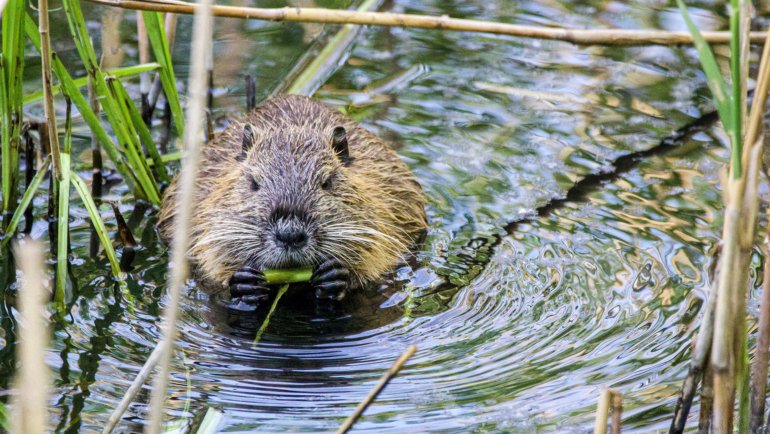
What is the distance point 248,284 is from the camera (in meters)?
4.05

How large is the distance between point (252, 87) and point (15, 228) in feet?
5.47

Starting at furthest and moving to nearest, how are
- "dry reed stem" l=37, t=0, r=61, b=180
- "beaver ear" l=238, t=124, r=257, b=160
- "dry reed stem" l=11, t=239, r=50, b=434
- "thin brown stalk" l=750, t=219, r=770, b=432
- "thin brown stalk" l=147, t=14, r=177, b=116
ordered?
"thin brown stalk" l=147, t=14, r=177, b=116 → "beaver ear" l=238, t=124, r=257, b=160 → "dry reed stem" l=37, t=0, r=61, b=180 → "thin brown stalk" l=750, t=219, r=770, b=432 → "dry reed stem" l=11, t=239, r=50, b=434

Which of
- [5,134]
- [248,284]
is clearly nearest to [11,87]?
[5,134]

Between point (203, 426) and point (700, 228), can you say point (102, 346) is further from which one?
point (700, 228)

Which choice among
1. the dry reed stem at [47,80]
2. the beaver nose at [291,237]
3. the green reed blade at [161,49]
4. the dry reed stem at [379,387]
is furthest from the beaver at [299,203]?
the dry reed stem at [379,387]

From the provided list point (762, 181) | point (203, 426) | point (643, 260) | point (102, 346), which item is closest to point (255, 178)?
point (102, 346)

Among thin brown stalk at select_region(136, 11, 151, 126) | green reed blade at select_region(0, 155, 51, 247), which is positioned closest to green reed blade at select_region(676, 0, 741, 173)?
green reed blade at select_region(0, 155, 51, 247)

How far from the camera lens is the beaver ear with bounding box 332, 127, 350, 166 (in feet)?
14.6

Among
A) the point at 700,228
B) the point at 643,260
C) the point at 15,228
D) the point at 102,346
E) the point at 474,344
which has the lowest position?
the point at 102,346

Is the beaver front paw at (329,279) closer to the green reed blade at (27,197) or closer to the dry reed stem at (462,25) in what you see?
the green reed blade at (27,197)

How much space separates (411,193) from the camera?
4949mm

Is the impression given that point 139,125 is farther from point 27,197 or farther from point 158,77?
point 158,77

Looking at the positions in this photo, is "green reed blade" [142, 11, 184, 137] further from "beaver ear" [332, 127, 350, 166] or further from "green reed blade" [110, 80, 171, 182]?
"beaver ear" [332, 127, 350, 166]

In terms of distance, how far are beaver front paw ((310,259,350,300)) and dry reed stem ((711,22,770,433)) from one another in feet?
5.85
